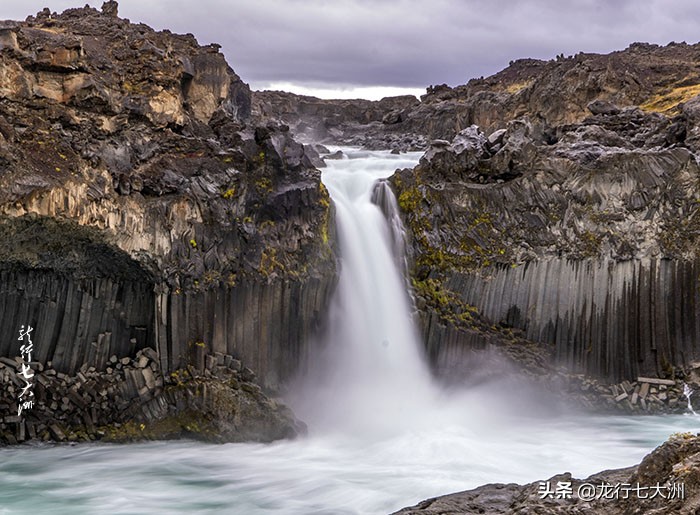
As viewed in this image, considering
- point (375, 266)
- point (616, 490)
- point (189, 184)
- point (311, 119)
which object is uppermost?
point (311, 119)

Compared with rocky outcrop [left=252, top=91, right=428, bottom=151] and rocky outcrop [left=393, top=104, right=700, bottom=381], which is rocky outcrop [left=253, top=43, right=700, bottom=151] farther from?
rocky outcrop [left=393, top=104, right=700, bottom=381]

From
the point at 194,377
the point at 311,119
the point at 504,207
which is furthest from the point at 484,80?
the point at 194,377

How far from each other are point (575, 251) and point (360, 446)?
7.41 meters

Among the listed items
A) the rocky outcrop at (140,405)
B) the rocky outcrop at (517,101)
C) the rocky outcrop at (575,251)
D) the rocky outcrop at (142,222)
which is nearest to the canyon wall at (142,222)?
the rocky outcrop at (142,222)

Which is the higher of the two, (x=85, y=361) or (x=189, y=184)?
(x=189, y=184)

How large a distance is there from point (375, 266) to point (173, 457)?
21.5ft

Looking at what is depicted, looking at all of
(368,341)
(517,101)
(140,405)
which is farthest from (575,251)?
(517,101)

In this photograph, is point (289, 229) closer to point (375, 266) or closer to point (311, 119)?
point (375, 266)

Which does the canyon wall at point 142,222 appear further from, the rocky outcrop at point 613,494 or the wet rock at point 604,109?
the wet rock at point 604,109

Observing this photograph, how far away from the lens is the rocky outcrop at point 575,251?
58.5 feet

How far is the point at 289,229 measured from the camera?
16.4m

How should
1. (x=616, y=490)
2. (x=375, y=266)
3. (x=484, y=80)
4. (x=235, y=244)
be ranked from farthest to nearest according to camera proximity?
1. (x=484, y=80)
2. (x=375, y=266)
3. (x=235, y=244)
4. (x=616, y=490)
